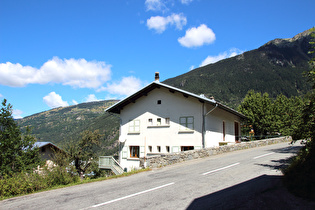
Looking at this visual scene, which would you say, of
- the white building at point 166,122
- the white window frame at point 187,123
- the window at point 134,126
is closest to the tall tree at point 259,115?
the white building at point 166,122

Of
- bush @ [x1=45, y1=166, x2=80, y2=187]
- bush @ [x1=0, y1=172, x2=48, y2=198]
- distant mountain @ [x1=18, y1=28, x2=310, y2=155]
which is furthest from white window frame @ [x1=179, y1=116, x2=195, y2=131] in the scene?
distant mountain @ [x1=18, y1=28, x2=310, y2=155]

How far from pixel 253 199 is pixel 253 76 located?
14544cm

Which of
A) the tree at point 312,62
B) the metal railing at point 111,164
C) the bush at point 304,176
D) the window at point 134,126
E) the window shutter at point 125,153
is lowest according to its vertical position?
the metal railing at point 111,164

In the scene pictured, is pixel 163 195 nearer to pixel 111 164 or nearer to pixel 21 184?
pixel 21 184

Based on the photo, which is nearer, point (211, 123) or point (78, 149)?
point (211, 123)

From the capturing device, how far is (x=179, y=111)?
21.5 m

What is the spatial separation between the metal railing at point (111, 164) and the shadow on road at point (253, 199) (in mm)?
17136

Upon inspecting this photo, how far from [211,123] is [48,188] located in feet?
50.6

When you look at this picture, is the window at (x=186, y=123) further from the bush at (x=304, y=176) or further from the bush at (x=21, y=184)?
the bush at (x=21, y=184)

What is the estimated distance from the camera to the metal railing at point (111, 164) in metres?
22.6

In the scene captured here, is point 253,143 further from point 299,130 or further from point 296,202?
point 296,202

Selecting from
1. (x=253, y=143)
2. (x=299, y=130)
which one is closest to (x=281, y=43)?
(x=253, y=143)

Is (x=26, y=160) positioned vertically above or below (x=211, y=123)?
below

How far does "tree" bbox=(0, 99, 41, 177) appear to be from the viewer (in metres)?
9.56
